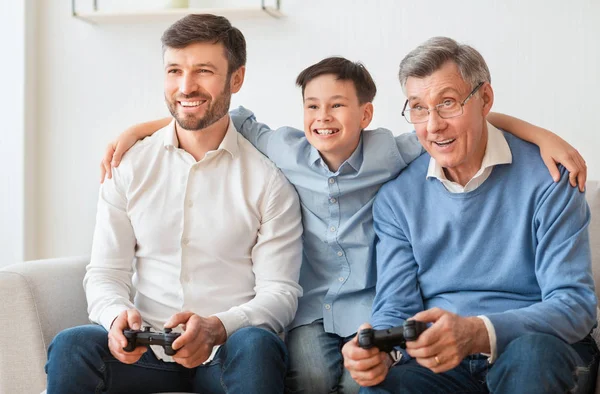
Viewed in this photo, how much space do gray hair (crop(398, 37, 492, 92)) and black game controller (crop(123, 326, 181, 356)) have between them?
79 centimetres

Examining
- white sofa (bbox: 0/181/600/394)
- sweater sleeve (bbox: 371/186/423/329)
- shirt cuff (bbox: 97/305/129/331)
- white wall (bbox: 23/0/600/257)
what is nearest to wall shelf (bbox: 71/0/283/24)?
white wall (bbox: 23/0/600/257)

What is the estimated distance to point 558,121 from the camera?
107 inches

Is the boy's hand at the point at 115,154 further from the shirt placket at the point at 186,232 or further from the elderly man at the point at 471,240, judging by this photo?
the elderly man at the point at 471,240

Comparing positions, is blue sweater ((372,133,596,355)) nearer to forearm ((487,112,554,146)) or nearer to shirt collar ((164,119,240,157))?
forearm ((487,112,554,146))

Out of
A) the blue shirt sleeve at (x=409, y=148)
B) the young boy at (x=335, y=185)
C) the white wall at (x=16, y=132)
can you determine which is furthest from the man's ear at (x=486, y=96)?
the white wall at (x=16, y=132)

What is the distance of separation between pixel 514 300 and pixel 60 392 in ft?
3.23

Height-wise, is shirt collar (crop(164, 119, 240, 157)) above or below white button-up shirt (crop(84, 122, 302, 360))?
above

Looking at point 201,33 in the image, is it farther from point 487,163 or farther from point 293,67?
point 293,67

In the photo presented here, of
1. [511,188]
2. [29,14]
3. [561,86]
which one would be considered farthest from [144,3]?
[511,188]

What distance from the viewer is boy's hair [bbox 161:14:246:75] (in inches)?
75.2

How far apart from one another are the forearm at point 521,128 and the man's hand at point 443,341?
55 centimetres

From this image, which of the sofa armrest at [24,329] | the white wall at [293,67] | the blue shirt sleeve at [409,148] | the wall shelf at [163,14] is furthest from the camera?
the wall shelf at [163,14]

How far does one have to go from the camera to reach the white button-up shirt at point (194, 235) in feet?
6.19

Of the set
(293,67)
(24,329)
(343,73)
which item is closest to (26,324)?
(24,329)
